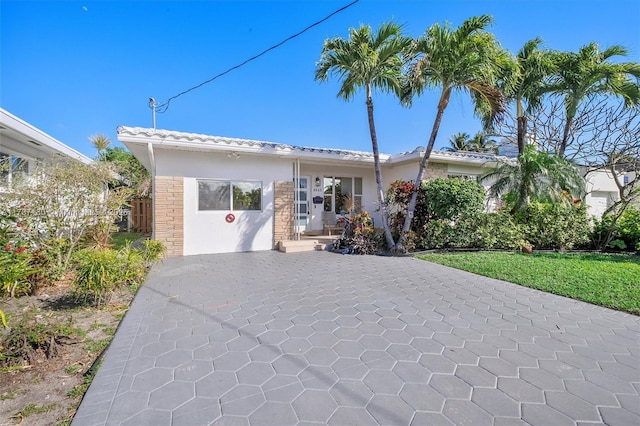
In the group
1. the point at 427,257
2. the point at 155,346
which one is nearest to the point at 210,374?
the point at 155,346

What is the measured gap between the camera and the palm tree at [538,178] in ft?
31.5

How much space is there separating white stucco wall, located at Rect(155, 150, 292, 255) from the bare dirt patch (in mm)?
4841

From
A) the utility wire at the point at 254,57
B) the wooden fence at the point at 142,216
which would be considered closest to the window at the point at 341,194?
the utility wire at the point at 254,57

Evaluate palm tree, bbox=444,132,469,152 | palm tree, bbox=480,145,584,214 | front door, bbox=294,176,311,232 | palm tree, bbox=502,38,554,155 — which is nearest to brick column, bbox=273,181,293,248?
front door, bbox=294,176,311,232

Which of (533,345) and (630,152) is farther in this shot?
(630,152)

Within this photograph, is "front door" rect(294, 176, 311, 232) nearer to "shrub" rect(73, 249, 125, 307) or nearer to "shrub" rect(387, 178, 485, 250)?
"shrub" rect(387, 178, 485, 250)

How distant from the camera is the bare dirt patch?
227 cm

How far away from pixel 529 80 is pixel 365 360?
1326 centimetres

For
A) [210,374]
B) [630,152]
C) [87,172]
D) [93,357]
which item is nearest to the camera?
[210,374]

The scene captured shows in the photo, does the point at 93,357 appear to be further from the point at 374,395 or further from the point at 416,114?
the point at 416,114

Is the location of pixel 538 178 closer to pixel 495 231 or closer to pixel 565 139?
pixel 495 231

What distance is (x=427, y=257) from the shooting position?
8.72 m

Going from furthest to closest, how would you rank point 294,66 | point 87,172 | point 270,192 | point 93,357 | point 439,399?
point 294,66
point 270,192
point 87,172
point 93,357
point 439,399

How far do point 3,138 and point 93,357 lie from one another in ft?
28.7
